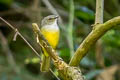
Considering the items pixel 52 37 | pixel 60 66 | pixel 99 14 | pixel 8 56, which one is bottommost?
pixel 8 56

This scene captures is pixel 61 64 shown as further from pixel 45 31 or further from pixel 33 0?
pixel 33 0

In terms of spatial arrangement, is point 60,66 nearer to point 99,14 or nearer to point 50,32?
point 99,14

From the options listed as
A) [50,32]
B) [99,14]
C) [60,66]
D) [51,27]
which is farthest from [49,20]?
[60,66]

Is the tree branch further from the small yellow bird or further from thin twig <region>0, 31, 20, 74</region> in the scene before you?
thin twig <region>0, 31, 20, 74</region>

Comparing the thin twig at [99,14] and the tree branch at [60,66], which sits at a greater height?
the thin twig at [99,14]

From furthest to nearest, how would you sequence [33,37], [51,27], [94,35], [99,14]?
[33,37] → [51,27] → [99,14] → [94,35]

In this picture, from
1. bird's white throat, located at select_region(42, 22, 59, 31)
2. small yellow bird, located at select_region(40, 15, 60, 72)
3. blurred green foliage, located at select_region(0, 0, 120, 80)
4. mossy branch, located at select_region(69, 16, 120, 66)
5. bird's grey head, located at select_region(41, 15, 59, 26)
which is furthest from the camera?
blurred green foliage, located at select_region(0, 0, 120, 80)

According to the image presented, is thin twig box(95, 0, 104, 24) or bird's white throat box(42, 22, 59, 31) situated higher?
thin twig box(95, 0, 104, 24)

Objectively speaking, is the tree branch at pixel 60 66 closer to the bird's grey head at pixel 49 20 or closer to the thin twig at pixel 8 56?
the bird's grey head at pixel 49 20

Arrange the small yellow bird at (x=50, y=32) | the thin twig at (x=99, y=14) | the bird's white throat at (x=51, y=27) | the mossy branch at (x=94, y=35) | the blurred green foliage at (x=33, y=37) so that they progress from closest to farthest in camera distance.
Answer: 1. the mossy branch at (x=94, y=35)
2. the thin twig at (x=99, y=14)
3. the small yellow bird at (x=50, y=32)
4. the bird's white throat at (x=51, y=27)
5. the blurred green foliage at (x=33, y=37)

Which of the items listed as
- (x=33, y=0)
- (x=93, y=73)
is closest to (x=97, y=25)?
(x=93, y=73)

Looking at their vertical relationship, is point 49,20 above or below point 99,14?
below

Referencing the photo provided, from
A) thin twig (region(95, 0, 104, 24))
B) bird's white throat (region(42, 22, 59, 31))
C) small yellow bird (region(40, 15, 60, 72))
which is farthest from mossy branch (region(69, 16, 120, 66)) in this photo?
bird's white throat (region(42, 22, 59, 31))

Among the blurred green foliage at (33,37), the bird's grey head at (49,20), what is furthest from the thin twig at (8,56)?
the bird's grey head at (49,20)
